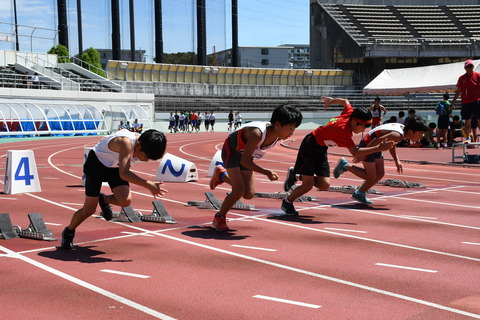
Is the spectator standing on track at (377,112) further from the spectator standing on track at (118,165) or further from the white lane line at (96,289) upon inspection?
the white lane line at (96,289)

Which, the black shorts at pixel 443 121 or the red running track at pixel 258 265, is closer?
the red running track at pixel 258 265

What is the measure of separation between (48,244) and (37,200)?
3.94 meters

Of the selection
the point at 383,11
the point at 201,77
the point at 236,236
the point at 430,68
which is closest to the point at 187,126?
the point at 201,77

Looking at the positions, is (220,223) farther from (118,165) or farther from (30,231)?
(30,231)

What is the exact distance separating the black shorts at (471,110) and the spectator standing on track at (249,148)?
10.4 metres

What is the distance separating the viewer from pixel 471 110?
16906 millimetres

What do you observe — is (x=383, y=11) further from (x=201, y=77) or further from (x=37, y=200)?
(x=37, y=200)

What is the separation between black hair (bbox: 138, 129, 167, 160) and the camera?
6215 millimetres

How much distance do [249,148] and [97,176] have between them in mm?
1834

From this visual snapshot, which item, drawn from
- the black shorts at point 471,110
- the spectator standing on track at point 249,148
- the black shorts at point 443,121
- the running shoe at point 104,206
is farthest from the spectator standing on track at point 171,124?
the running shoe at point 104,206

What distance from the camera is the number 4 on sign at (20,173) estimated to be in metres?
11.6

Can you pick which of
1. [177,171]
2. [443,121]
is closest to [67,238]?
[177,171]

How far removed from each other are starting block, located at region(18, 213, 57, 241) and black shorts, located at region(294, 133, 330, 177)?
3630mm

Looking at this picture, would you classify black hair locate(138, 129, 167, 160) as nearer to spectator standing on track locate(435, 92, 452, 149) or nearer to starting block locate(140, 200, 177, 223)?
starting block locate(140, 200, 177, 223)
